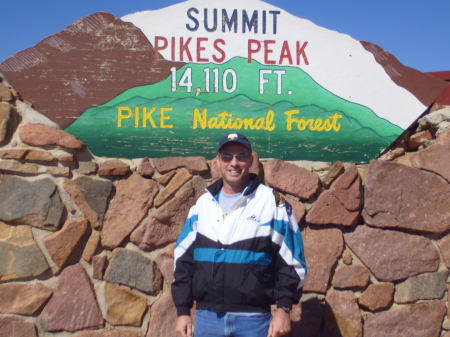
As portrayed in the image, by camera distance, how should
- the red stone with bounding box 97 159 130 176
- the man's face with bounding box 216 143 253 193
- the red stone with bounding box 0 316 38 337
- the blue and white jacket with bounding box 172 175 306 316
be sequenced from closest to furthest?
the blue and white jacket with bounding box 172 175 306 316 → the man's face with bounding box 216 143 253 193 → the red stone with bounding box 0 316 38 337 → the red stone with bounding box 97 159 130 176

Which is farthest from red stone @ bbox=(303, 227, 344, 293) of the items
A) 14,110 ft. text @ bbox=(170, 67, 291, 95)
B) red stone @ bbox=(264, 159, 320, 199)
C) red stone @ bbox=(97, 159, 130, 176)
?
red stone @ bbox=(97, 159, 130, 176)

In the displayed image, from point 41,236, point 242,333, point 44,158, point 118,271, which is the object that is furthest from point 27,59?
point 242,333

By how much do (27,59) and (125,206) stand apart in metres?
1.09

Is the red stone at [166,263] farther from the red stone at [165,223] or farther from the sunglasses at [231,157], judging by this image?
the sunglasses at [231,157]

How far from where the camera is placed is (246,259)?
1941 mm

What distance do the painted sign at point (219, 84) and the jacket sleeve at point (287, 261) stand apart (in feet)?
3.13

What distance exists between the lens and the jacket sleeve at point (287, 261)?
198cm

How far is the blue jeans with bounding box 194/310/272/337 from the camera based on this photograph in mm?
1950

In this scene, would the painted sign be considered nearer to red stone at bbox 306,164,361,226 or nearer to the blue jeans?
red stone at bbox 306,164,361,226

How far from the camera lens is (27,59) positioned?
282 centimetres

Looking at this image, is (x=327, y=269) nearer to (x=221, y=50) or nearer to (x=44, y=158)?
(x=221, y=50)

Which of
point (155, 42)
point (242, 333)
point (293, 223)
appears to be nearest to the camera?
point (242, 333)

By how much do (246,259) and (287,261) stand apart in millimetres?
195

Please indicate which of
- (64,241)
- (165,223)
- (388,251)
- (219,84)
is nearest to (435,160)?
(388,251)
